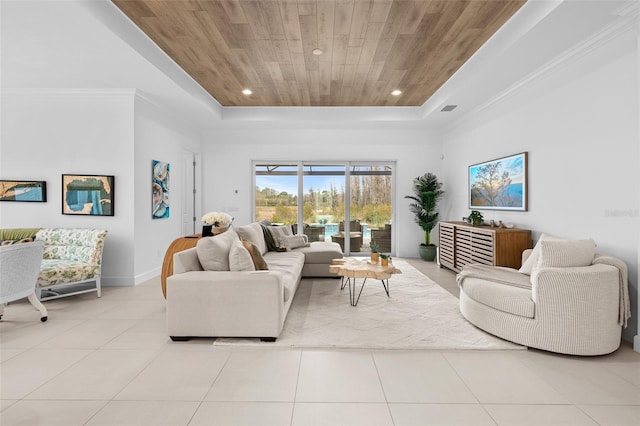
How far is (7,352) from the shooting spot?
2.65 m

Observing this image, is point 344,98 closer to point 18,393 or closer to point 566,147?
point 566,147

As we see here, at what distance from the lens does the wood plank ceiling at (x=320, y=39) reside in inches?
118

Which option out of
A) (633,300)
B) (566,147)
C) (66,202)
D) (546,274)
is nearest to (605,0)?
(566,147)

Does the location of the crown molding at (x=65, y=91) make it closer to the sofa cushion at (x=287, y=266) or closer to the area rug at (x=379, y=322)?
the sofa cushion at (x=287, y=266)

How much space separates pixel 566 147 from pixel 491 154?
1.58 m

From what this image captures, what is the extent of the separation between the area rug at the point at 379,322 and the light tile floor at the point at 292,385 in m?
0.14

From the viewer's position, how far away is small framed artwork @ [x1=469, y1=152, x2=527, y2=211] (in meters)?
4.39

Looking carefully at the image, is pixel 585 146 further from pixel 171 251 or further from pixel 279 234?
pixel 171 251

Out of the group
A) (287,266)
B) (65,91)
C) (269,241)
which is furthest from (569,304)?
(65,91)

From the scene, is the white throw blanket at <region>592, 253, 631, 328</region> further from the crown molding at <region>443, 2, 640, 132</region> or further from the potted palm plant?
the potted palm plant

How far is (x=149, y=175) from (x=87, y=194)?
33.7 inches

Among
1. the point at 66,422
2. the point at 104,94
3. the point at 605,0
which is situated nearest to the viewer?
the point at 66,422

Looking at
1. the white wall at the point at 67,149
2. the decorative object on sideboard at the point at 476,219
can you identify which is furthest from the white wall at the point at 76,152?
the decorative object on sideboard at the point at 476,219

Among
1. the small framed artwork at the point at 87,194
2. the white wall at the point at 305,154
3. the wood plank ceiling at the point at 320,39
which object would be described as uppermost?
the wood plank ceiling at the point at 320,39
